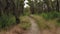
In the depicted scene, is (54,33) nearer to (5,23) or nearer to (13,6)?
(5,23)

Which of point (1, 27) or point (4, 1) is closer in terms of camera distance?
point (1, 27)

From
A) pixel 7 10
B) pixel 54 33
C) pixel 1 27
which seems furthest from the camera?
pixel 7 10

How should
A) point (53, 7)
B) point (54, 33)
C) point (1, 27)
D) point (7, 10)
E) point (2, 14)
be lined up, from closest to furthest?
point (54, 33) → point (1, 27) → point (2, 14) → point (7, 10) → point (53, 7)

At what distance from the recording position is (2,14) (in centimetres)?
1833

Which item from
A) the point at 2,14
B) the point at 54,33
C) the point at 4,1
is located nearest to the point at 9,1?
the point at 4,1

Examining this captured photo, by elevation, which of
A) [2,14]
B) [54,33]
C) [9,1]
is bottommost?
[54,33]

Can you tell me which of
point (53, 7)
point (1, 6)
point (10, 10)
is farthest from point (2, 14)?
point (53, 7)

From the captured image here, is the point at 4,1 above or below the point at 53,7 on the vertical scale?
above

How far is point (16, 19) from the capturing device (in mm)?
20844

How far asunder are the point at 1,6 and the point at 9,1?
1.33m

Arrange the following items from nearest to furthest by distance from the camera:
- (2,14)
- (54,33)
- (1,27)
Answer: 1. (54,33)
2. (1,27)
3. (2,14)

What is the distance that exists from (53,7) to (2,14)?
1804 cm

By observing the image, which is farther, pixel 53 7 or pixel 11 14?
pixel 53 7

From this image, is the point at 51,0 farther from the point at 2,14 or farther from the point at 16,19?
the point at 2,14
